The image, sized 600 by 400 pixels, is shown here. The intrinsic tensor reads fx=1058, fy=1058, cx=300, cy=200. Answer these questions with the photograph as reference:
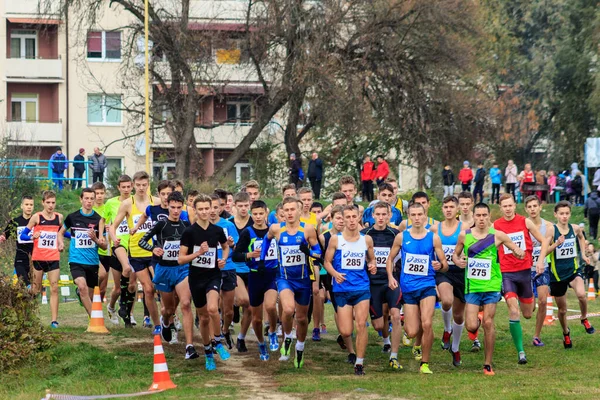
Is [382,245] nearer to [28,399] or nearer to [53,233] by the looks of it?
[28,399]

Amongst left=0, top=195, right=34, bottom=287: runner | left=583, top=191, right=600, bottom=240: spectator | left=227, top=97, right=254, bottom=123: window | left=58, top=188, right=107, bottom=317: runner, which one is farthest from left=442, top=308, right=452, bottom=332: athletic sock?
left=227, top=97, right=254, bottom=123: window

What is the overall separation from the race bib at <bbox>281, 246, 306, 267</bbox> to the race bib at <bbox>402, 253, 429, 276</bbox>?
1.31 metres

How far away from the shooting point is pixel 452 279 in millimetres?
13766

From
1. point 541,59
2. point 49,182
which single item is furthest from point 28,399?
point 541,59

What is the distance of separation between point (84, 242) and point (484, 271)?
252 inches

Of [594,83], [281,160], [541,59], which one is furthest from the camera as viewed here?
[541,59]

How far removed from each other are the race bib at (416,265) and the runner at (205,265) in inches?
87.5

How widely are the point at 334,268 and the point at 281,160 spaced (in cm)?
3470

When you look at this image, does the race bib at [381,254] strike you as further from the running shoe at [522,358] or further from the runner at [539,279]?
the runner at [539,279]

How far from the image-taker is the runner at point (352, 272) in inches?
493

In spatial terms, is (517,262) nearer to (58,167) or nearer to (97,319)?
(97,319)

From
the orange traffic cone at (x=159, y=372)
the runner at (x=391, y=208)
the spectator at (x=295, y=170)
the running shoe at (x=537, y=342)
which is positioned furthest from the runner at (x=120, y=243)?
the spectator at (x=295, y=170)

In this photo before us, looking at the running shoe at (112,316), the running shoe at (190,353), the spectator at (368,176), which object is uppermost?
the spectator at (368,176)

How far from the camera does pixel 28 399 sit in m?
11.5
